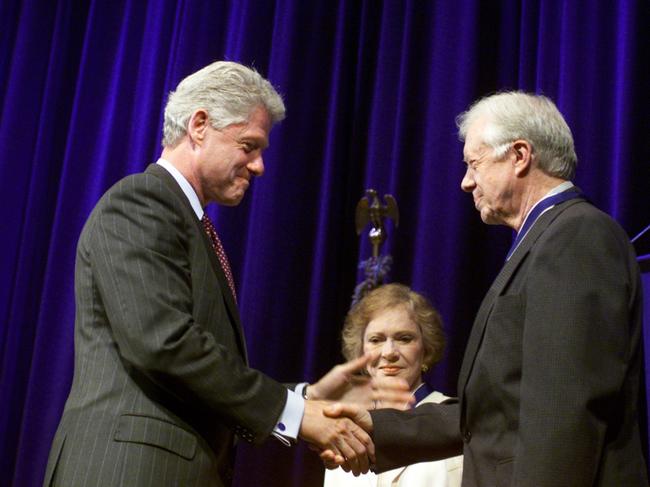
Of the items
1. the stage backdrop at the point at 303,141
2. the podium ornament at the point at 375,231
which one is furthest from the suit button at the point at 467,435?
the podium ornament at the point at 375,231

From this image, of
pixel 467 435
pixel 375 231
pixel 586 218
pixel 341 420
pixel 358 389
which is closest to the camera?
pixel 586 218

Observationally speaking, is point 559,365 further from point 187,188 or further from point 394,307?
point 394,307

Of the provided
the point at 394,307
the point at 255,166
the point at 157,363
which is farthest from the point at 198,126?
the point at 394,307

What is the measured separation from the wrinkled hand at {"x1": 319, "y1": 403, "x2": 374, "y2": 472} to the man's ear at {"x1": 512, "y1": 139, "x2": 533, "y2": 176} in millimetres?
751

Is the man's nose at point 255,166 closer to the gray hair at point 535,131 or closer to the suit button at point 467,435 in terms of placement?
the gray hair at point 535,131

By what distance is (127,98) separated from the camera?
4363 mm

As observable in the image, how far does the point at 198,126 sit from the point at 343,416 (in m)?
0.86

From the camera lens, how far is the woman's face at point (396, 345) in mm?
3232

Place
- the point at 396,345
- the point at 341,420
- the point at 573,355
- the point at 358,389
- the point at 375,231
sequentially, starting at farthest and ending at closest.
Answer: the point at 375,231 → the point at 396,345 → the point at 358,389 → the point at 341,420 → the point at 573,355

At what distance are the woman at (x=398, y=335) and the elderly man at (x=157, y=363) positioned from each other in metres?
1.11

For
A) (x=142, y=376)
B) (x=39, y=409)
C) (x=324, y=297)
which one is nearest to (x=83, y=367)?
(x=142, y=376)

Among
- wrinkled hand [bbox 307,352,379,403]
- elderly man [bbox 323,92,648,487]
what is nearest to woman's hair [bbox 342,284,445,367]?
wrinkled hand [bbox 307,352,379,403]

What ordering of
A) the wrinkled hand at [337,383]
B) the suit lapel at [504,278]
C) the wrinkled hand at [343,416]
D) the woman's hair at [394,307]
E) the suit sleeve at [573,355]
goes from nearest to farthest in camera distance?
the suit sleeve at [573,355] → the suit lapel at [504,278] → the wrinkled hand at [343,416] → the wrinkled hand at [337,383] → the woman's hair at [394,307]

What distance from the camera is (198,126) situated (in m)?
2.31
